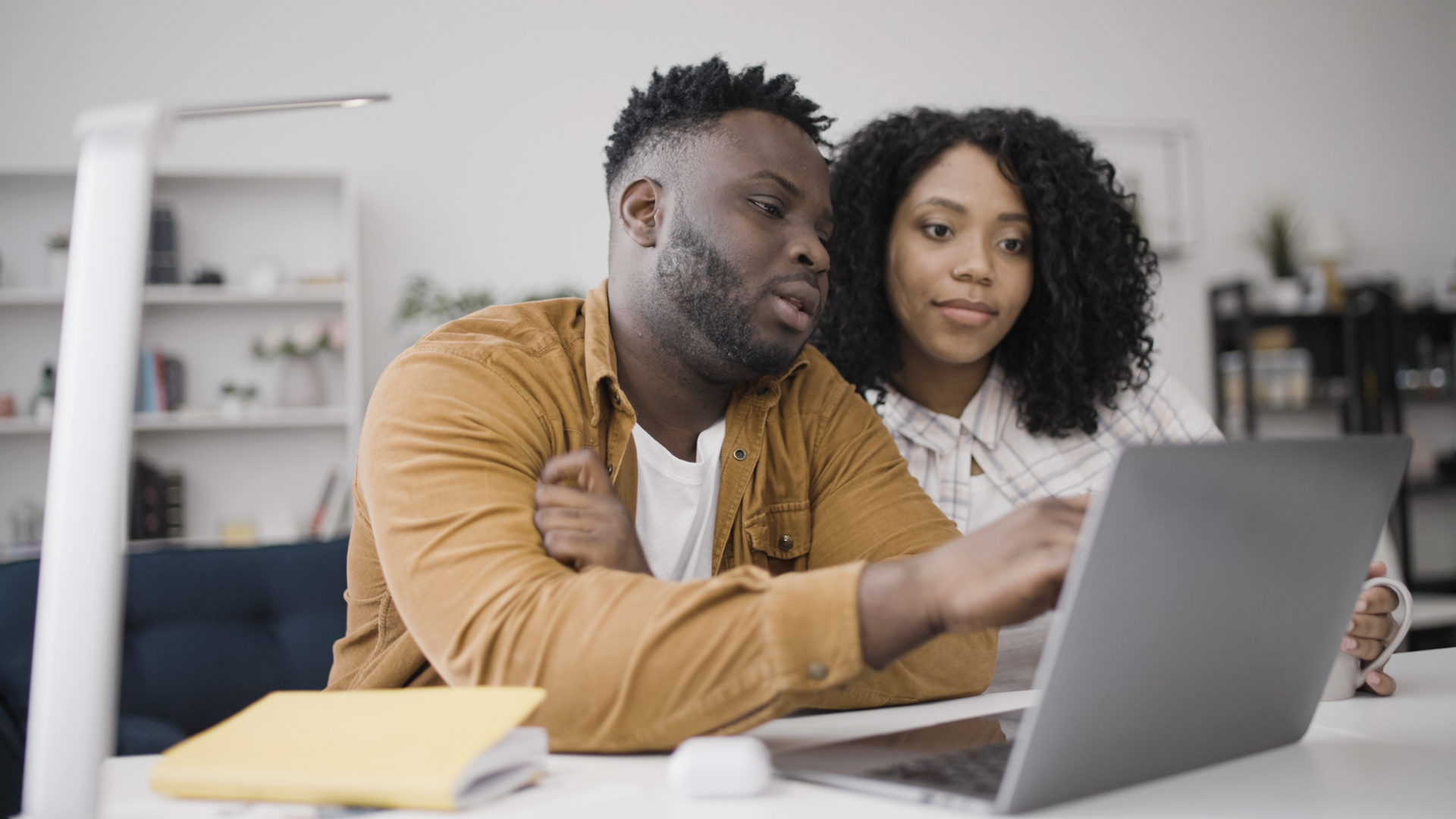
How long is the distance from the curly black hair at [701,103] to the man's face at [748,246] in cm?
3

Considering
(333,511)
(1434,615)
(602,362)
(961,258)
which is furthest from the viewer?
(333,511)

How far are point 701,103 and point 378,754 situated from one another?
0.88 meters

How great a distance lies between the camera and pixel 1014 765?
578 millimetres

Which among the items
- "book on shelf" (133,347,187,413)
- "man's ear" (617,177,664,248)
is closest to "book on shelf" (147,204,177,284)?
"book on shelf" (133,347,187,413)

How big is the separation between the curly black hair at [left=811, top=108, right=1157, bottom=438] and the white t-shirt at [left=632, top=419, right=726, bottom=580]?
0.61 metres

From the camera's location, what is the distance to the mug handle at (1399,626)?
1011mm

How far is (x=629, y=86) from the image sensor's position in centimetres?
467

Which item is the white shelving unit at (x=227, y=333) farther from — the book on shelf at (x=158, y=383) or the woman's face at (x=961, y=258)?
the woman's face at (x=961, y=258)

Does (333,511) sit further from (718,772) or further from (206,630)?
(718,772)

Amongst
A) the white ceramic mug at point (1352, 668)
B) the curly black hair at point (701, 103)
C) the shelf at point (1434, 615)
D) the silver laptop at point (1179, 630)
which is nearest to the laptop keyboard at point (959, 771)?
the silver laptop at point (1179, 630)

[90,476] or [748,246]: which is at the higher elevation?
[748,246]

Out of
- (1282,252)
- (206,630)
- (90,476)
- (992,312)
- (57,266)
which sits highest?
(1282,252)

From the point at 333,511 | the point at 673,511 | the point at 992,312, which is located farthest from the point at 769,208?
the point at 333,511

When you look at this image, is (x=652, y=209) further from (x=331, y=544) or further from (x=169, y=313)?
(x=169, y=313)
